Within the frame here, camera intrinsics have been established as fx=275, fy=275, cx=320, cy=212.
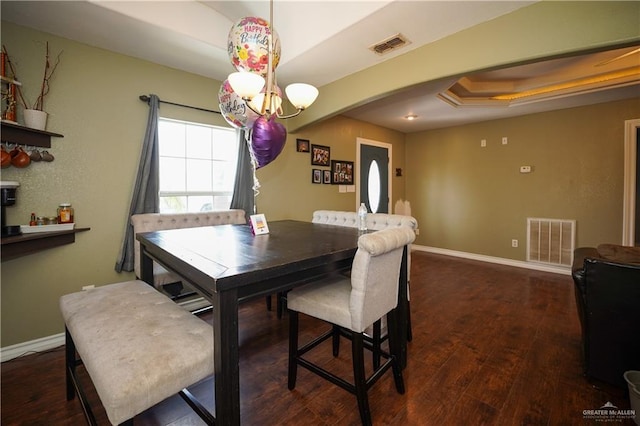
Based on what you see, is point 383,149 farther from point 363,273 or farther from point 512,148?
point 363,273

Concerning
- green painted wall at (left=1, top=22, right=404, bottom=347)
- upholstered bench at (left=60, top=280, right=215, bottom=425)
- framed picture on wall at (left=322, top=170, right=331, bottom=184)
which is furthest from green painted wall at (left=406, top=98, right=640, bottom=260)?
upholstered bench at (left=60, top=280, right=215, bottom=425)

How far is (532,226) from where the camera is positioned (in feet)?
14.3

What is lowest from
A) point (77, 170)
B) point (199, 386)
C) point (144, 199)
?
point (199, 386)

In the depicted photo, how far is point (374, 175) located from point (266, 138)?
353cm

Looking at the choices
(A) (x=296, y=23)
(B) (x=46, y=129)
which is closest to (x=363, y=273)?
(A) (x=296, y=23)

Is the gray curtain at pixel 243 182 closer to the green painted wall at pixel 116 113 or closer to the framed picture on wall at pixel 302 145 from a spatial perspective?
the green painted wall at pixel 116 113

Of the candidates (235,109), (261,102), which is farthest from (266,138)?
(235,109)

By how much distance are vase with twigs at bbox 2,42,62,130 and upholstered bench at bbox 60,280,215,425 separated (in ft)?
4.76

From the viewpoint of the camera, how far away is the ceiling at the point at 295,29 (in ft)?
6.20

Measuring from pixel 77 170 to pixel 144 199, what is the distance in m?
0.52

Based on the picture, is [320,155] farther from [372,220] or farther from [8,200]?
[8,200]

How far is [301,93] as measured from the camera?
1788 mm

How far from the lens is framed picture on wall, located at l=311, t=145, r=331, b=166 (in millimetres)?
3982

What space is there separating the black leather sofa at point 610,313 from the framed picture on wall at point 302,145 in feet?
10.1
